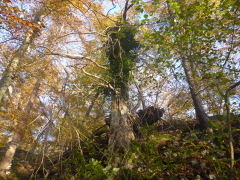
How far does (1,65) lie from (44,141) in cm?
741

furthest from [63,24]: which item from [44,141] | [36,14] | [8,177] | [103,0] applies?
[8,177]

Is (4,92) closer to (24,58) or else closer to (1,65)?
(24,58)

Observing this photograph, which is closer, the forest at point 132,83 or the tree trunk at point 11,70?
the forest at point 132,83

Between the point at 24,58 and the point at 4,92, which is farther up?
the point at 24,58

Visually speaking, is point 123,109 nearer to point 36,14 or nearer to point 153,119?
point 153,119

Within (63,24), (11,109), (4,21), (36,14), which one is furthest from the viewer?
(63,24)

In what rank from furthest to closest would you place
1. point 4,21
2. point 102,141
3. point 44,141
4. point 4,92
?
A: point 102,141, point 4,92, point 4,21, point 44,141

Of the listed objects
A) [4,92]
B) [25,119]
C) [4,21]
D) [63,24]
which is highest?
[63,24]

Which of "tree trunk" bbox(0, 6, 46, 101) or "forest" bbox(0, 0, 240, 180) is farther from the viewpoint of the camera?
"tree trunk" bbox(0, 6, 46, 101)

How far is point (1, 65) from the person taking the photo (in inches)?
279

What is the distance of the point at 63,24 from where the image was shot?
271 inches

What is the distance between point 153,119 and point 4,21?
6.61 metres

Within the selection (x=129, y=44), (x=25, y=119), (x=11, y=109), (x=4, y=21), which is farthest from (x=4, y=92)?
(x=129, y=44)

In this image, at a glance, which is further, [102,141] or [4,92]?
[102,141]
